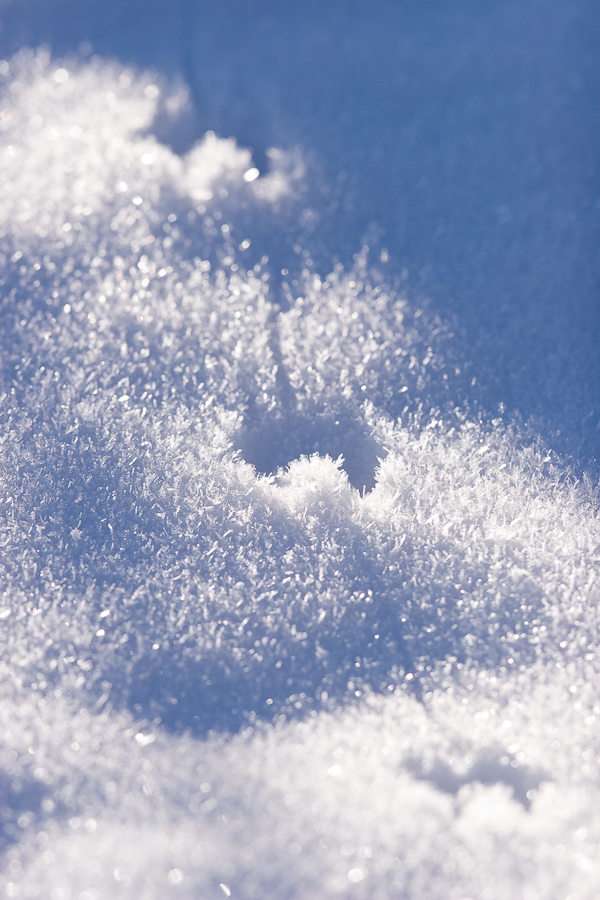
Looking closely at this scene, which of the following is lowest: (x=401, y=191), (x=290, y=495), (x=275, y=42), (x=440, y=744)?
(x=440, y=744)

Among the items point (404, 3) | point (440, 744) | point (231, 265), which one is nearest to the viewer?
point (440, 744)

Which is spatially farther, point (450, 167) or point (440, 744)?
point (450, 167)

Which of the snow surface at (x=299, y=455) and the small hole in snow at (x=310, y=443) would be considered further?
the small hole in snow at (x=310, y=443)

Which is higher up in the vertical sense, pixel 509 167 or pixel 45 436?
pixel 509 167

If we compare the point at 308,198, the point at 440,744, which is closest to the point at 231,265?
the point at 308,198

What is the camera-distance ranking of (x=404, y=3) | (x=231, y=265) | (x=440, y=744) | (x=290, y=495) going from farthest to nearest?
(x=404, y=3)
(x=231, y=265)
(x=290, y=495)
(x=440, y=744)

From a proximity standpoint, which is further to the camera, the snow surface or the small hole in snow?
the small hole in snow

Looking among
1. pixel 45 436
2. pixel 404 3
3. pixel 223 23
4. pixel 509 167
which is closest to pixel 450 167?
pixel 509 167

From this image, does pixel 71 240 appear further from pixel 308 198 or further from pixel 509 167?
pixel 509 167
